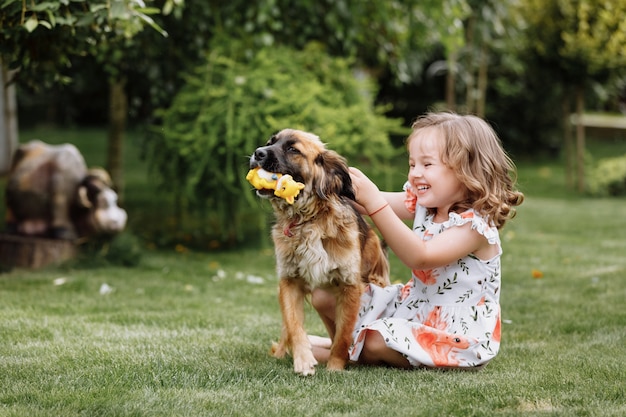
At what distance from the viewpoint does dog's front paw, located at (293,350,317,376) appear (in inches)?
141

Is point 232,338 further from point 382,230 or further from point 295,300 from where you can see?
point 382,230

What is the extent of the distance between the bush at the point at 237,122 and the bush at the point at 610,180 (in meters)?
5.69

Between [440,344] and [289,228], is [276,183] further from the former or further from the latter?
[440,344]

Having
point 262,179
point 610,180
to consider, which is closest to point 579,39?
point 610,180

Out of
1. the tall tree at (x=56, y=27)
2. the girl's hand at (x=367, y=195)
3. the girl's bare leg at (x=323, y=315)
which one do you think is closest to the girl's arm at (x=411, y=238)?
the girl's hand at (x=367, y=195)

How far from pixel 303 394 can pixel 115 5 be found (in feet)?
7.44

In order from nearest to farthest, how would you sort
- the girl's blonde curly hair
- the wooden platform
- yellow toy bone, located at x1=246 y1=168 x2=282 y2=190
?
yellow toy bone, located at x1=246 y1=168 x2=282 y2=190, the girl's blonde curly hair, the wooden platform

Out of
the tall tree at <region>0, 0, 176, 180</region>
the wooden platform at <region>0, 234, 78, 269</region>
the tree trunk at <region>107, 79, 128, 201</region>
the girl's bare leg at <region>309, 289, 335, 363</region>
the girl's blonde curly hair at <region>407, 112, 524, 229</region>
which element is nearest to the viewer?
the girl's blonde curly hair at <region>407, 112, 524, 229</region>

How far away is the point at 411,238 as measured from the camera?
3.44 m

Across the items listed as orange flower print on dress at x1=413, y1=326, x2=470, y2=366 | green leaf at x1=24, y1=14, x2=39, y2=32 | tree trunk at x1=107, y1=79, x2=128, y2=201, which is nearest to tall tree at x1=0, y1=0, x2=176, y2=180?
green leaf at x1=24, y1=14, x2=39, y2=32

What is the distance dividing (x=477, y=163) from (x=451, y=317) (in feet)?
2.28

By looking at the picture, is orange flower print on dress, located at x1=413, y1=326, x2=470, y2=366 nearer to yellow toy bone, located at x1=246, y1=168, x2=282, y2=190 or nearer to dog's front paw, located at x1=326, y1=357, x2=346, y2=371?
dog's front paw, located at x1=326, y1=357, x2=346, y2=371

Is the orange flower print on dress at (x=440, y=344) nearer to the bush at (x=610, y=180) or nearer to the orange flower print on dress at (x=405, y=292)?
the orange flower print on dress at (x=405, y=292)

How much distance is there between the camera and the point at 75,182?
7.27 metres
